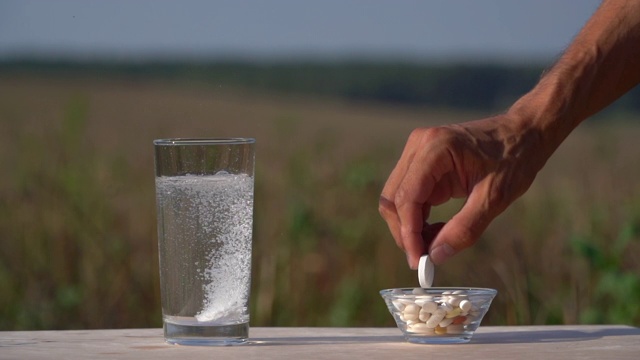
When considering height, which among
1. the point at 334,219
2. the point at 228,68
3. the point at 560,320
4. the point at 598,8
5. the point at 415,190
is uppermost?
the point at 228,68

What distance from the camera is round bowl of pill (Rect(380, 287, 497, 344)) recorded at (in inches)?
49.8

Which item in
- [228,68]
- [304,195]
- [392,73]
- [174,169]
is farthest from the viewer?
[392,73]

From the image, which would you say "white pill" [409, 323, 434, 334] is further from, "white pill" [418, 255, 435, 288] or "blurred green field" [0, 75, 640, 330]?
"blurred green field" [0, 75, 640, 330]

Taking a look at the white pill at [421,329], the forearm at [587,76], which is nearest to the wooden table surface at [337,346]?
Result: the white pill at [421,329]

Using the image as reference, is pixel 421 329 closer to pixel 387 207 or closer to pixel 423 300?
pixel 423 300

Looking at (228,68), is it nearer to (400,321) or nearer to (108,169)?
(108,169)

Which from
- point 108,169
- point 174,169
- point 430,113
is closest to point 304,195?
point 108,169

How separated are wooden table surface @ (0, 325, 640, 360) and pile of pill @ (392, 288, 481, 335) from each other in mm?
27

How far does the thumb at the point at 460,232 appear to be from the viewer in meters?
1.31

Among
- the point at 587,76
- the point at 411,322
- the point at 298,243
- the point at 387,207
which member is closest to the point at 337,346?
the point at 411,322

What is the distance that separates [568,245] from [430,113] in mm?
14590

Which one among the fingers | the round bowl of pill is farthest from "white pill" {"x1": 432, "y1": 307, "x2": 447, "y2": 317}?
the fingers

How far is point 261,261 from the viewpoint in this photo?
11.3 feet

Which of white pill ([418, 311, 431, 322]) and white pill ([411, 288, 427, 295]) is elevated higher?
white pill ([411, 288, 427, 295])
